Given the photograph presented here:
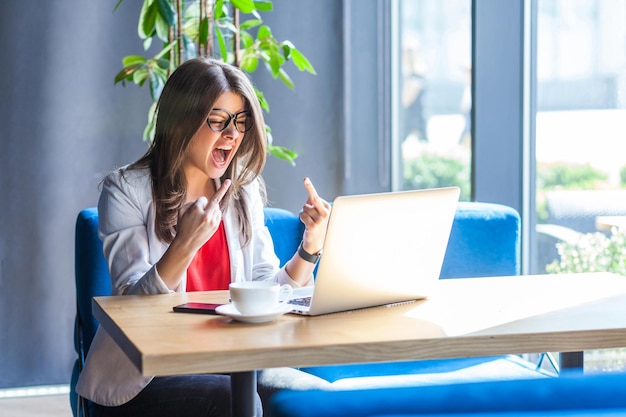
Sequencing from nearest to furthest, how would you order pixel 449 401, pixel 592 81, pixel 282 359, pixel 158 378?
pixel 449 401 → pixel 282 359 → pixel 158 378 → pixel 592 81

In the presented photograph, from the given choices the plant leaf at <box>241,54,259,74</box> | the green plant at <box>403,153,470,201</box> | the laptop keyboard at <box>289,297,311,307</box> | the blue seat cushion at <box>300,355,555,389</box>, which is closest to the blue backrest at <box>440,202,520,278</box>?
the blue seat cushion at <box>300,355,555,389</box>

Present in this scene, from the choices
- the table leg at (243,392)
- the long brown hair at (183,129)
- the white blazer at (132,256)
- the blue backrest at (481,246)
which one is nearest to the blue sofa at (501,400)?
the table leg at (243,392)

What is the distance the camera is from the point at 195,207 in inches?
71.8

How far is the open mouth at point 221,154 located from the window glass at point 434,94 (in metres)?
1.48

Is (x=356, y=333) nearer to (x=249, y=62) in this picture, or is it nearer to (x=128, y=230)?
(x=128, y=230)

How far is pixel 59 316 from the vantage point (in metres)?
3.78

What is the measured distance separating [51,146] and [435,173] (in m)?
1.68

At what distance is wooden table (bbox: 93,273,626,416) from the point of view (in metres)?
1.32

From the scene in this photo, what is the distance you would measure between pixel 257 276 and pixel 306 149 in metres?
1.89

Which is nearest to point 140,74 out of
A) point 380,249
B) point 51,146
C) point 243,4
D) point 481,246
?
point 243,4

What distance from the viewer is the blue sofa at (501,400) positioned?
0.65 metres

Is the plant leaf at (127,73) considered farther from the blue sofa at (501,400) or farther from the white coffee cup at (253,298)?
the blue sofa at (501,400)

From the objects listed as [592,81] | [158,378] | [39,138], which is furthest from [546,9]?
[39,138]

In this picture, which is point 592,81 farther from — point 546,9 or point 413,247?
point 413,247
